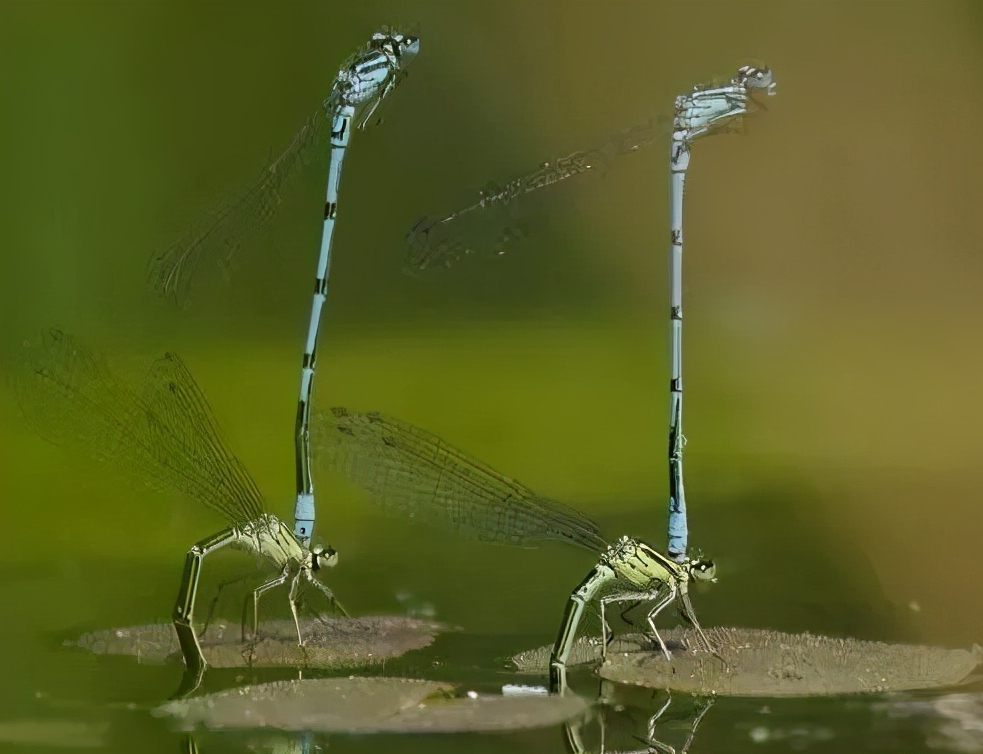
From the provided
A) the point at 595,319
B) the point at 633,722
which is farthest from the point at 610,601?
the point at 595,319

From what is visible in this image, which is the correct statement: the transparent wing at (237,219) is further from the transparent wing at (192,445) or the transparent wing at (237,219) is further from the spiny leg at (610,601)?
the spiny leg at (610,601)

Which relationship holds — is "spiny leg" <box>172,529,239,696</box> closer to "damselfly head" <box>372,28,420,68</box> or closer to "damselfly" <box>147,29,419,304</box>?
"damselfly" <box>147,29,419,304</box>

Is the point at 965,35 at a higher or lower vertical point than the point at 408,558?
higher

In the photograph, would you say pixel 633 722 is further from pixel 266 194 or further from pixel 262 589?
pixel 266 194

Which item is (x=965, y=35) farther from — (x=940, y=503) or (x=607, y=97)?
(x=940, y=503)

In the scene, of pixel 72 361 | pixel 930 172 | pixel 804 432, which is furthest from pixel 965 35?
pixel 72 361

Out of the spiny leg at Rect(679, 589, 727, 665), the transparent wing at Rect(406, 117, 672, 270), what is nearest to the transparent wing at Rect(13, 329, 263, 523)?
the transparent wing at Rect(406, 117, 672, 270)
